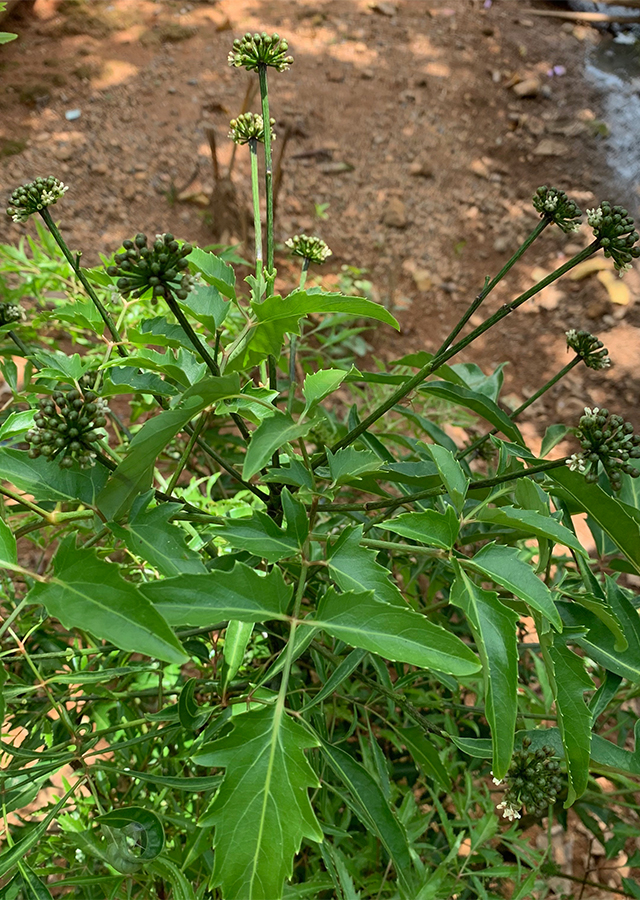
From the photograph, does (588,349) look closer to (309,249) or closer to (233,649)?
(309,249)

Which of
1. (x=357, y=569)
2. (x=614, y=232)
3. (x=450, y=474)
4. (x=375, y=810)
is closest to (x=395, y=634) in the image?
(x=357, y=569)

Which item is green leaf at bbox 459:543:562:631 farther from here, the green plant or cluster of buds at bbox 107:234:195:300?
cluster of buds at bbox 107:234:195:300

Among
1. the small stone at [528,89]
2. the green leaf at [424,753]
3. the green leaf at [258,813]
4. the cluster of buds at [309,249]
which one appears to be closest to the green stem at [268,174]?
the cluster of buds at [309,249]

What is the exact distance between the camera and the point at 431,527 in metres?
0.74

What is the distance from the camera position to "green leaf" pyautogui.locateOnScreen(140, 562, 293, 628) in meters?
0.63

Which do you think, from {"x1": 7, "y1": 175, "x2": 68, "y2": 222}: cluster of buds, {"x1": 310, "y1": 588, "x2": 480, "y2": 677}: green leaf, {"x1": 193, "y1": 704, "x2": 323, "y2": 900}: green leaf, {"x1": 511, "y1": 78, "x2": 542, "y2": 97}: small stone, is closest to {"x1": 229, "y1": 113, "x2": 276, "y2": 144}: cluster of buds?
{"x1": 7, "y1": 175, "x2": 68, "y2": 222}: cluster of buds

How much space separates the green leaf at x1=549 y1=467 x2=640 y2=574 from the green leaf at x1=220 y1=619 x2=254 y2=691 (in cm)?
43

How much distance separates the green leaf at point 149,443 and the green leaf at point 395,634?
230 millimetres

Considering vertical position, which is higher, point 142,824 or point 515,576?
point 515,576

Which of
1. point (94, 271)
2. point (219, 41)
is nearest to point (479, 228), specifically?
point (219, 41)

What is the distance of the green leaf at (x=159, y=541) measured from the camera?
68cm

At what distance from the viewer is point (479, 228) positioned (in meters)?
3.71

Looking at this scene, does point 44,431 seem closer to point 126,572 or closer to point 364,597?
point 364,597

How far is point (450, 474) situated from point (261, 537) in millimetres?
228
